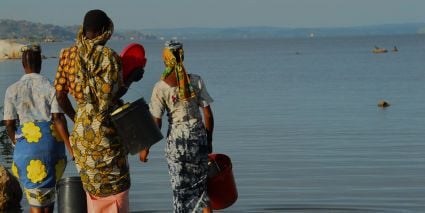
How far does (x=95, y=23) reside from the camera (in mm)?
6801

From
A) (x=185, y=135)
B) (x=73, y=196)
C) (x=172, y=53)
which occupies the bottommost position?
(x=73, y=196)

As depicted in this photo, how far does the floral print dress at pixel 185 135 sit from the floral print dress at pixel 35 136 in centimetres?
102

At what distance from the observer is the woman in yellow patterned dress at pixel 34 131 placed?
771 cm

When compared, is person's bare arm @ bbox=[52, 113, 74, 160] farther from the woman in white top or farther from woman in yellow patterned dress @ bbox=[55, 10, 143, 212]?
the woman in white top

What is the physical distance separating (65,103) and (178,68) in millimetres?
1556

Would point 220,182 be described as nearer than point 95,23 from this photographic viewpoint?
No

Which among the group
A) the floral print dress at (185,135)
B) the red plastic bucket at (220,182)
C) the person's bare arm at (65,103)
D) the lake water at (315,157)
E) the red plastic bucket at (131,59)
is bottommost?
the lake water at (315,157)

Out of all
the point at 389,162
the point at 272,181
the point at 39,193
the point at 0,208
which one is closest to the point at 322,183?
the point at 272,181

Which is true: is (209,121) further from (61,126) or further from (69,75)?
(69,75)

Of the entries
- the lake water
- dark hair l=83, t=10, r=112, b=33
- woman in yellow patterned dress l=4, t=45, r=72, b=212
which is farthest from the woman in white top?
the lake water

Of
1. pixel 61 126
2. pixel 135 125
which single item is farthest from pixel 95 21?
pixel 61 126

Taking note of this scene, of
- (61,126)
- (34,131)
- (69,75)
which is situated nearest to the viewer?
(69,75)

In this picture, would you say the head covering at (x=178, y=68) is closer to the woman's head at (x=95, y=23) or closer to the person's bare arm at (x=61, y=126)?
the person's bare arm at (x=61, y=126)

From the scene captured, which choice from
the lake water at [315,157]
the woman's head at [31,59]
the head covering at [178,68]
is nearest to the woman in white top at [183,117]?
the head covering at [178,68]
